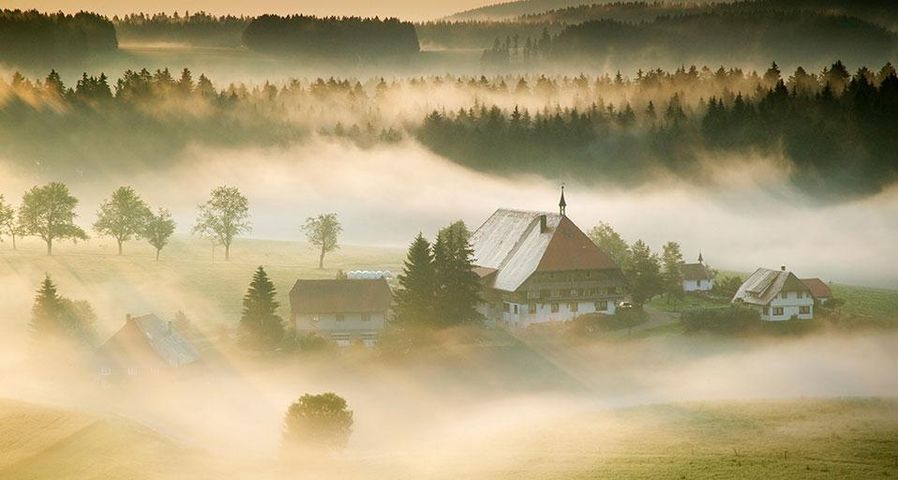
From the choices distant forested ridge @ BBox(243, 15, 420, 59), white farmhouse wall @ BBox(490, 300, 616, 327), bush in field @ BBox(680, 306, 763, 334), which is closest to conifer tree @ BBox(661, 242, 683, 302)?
white farmhouse wall @ BBox(490, 300, 616, 327)

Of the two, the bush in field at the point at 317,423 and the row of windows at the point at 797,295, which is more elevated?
the row of windows at the point at 797,295

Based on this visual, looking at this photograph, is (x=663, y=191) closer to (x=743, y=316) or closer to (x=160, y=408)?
(x=743, y=316)

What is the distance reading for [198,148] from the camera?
166875mm

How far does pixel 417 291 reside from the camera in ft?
332

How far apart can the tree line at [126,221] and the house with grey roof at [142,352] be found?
32.1 meters

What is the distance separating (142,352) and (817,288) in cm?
5223

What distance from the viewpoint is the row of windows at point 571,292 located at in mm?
108812

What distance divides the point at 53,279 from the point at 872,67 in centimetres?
9494

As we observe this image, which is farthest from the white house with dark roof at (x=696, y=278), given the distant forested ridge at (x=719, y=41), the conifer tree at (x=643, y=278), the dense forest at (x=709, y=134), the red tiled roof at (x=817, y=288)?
the distant forested ridge at (x=719, y=41)

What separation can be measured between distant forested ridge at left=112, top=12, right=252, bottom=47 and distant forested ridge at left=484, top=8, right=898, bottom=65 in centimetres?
3324

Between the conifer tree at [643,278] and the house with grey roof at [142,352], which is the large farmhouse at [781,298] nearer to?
the conifer tree at [643,278]

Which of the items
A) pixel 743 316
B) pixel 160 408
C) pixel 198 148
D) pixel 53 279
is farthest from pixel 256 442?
pixel 198 148

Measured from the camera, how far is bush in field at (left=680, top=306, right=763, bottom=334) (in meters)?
104

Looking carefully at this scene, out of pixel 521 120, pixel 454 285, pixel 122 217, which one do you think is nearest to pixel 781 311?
pixel 454 285
